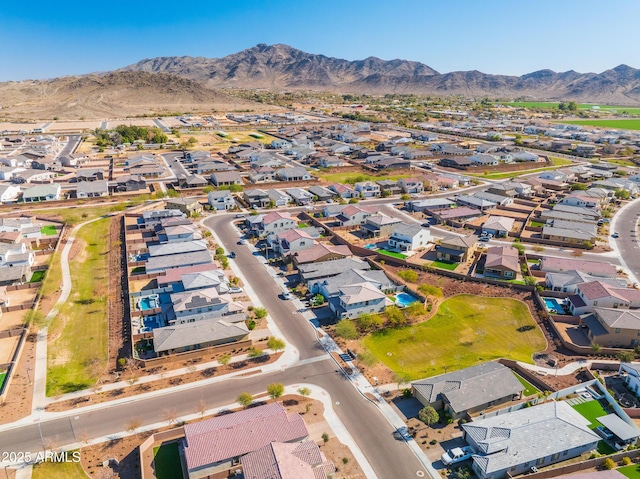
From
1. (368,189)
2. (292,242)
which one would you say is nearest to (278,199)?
(368,189)

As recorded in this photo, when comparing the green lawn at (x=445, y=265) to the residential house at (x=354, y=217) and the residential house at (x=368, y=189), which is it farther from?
the residential house at (x=368, y=189)

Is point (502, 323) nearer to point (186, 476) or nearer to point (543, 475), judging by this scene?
point (543, 475)

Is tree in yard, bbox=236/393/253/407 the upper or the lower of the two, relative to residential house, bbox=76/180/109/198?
lower

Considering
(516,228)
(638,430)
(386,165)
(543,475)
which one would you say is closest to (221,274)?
(543,475)

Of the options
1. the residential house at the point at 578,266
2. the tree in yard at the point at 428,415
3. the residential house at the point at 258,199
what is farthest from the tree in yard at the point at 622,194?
the tree in yard at the point at 428,415

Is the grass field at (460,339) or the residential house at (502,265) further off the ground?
the residential house at (502,265)

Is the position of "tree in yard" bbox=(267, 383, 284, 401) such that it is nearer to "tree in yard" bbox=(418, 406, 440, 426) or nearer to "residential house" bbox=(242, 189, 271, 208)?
"tree in yard" bbox=(418, 406, 440, 426)

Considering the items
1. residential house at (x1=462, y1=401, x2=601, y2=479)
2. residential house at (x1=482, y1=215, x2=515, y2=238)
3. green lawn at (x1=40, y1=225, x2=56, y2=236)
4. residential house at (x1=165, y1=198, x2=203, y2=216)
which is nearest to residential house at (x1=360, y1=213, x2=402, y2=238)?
residential house at (x1=482, y1=215, x2=515, y2=238)
